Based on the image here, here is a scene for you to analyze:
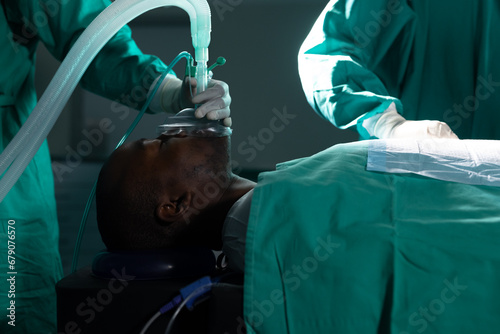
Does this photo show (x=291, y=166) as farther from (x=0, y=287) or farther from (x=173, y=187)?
(x=0, y=287)

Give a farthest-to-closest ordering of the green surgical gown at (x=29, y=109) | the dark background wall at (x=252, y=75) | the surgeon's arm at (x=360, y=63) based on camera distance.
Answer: the dark background wall at (x=252, y=75)
the surgeon's arm at (x=360, y=63)
the green surgical gown at (x=29, y=109)

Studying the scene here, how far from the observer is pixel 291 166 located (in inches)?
35.2

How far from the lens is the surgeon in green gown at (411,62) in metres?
1.49

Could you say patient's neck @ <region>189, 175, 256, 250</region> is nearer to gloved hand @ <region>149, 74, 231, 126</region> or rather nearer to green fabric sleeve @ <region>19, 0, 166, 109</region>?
gloved hand @ <region>149, 74, 231, 126</region>

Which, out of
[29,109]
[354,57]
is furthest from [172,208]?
[354,57]

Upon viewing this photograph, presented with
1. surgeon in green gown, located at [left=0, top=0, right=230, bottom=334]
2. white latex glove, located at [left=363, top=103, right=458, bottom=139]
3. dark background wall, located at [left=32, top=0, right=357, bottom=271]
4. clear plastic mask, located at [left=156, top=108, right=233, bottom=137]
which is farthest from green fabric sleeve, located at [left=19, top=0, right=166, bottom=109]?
dark background wall, located at [left=32, top=0, right=357, bottom=271]

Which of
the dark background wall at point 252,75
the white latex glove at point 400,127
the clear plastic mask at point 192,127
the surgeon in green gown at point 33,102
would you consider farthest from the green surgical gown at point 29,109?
the dark background wall at point 252,75

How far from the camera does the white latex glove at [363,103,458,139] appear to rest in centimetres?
129

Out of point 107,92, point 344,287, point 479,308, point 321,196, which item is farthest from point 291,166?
point 107,92

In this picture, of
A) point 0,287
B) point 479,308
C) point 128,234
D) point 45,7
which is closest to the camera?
point 479,308

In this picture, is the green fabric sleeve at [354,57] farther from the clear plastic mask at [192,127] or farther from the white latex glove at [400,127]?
the clear plastic mask at [192,127]

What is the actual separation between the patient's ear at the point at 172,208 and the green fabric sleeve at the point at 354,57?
0.63 metres

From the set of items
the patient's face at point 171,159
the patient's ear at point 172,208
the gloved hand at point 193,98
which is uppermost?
the gloved hand at point 193,98

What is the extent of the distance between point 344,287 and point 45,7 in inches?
44.6
